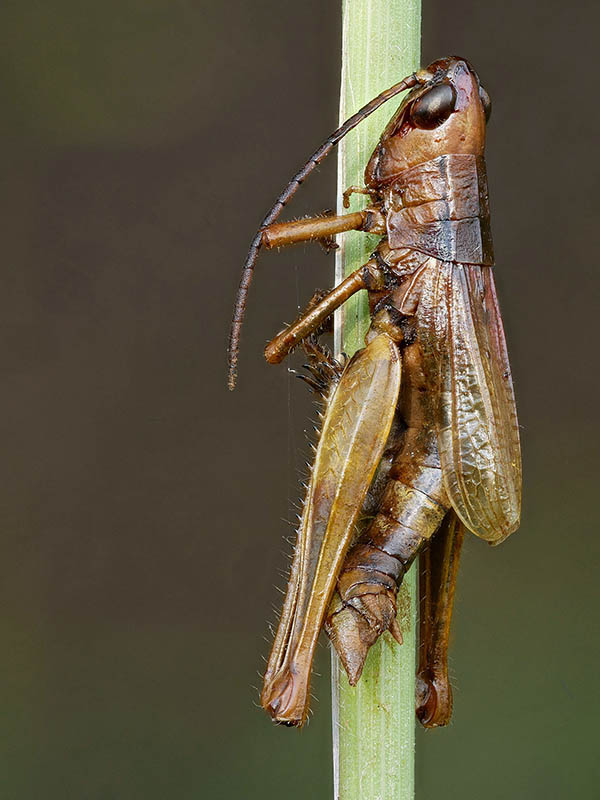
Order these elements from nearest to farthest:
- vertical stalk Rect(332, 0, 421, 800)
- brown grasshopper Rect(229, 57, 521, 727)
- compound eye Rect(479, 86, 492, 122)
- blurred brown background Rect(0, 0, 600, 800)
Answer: vertical stalk Rect(332, 0, 421, 800) → brown grasshopper Rect(229, 57, 521, 727) → compound eye Rect(479, 86, 492, 122) → blurred brown background Rect(0, 0, 600, 800)

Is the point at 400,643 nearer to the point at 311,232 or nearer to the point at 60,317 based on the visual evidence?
the point at 311,232

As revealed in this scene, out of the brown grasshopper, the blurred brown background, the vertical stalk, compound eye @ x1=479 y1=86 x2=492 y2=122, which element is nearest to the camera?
the vertical stalk

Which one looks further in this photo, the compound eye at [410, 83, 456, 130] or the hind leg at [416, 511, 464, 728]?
the hind leg at [416, 511, 464, 728]

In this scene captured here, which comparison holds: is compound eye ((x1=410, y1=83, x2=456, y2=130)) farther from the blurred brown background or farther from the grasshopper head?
the blurred brown background

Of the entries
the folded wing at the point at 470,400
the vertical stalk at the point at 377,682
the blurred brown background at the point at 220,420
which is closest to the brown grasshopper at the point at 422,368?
the folded wing at the point at 470,400

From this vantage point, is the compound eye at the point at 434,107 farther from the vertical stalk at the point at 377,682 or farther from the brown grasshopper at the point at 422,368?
the vertical stalk at the point at 377,682

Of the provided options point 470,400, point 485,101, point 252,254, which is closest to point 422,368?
point 470,400

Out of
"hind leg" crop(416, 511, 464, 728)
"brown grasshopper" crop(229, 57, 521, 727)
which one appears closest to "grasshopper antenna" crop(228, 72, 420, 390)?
"brown grasshopper" crop(229, 57, 521, 727)
